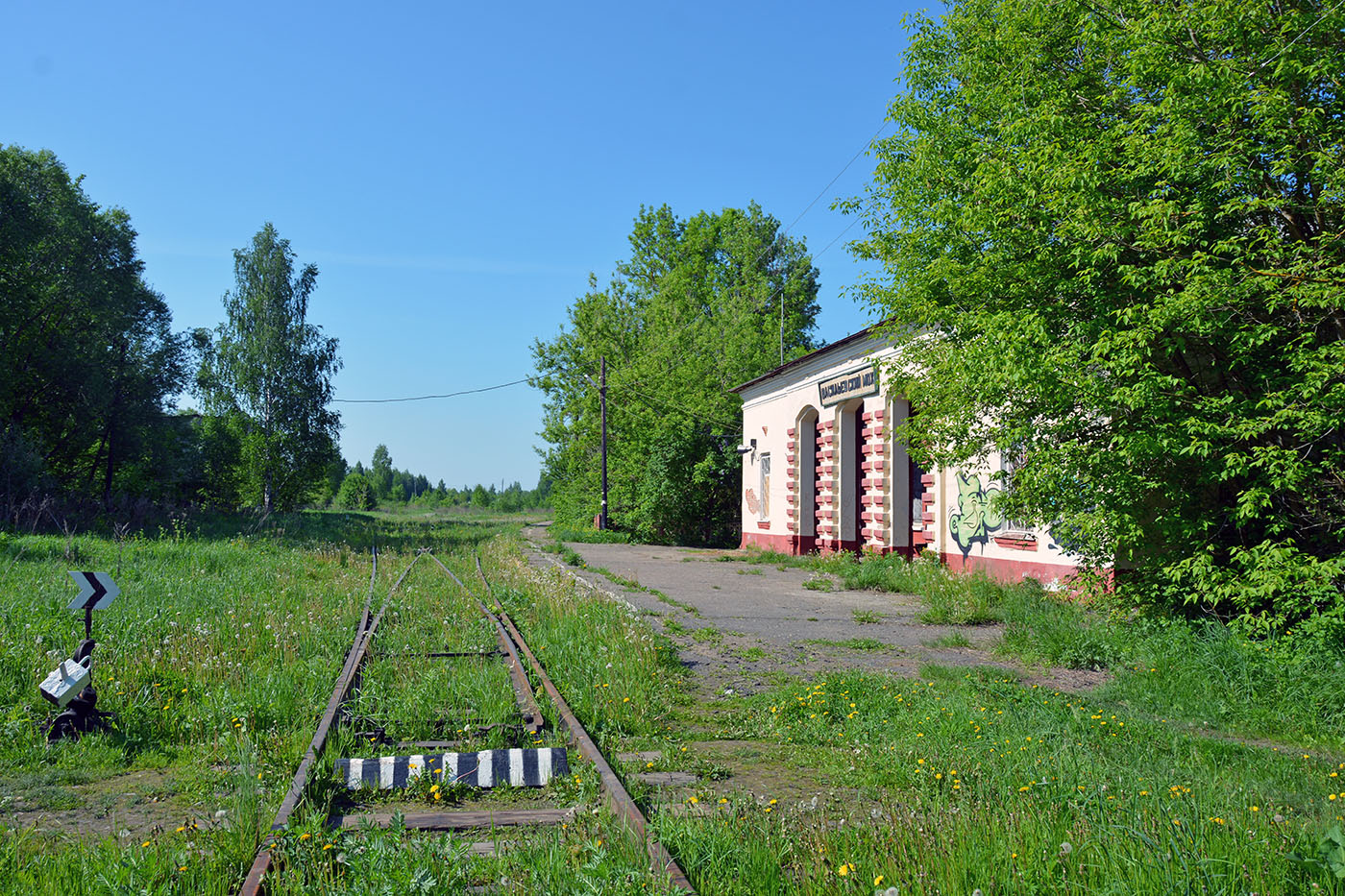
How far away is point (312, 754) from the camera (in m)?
5.15

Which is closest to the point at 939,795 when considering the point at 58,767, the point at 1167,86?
the point at 58,767

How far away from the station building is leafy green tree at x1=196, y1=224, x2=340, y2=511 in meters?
27.9

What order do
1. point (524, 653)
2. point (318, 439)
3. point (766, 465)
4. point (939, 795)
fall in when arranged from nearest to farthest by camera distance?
point (939, 795) → point (524, 653) → point (766, 465) → point (318, 439)

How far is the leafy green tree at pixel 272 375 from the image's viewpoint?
4453 cm

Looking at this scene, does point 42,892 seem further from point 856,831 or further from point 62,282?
point 62,282

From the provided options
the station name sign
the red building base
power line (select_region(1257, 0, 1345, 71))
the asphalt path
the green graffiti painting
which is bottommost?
the asphalt path

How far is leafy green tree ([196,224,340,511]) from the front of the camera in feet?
146

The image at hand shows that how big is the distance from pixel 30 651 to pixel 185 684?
1810mm

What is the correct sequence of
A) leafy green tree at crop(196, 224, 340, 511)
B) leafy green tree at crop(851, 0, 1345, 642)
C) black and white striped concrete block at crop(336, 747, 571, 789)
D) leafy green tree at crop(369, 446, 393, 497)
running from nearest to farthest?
black and white striped concrete block at crop(336, 747, 571, 789) < leafy green tree at crop(851, 0, 1345, 642) < leafy green tree at crop(196, 224, 340, 511) < leafy green tree at crop(369, 446, 393, 497)

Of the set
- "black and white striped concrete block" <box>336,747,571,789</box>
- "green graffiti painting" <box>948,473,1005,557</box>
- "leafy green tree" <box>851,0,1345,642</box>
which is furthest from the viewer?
"green graffiti painting" <box>948,473,1005,557</box>

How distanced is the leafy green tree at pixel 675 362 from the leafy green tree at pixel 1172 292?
762 inches

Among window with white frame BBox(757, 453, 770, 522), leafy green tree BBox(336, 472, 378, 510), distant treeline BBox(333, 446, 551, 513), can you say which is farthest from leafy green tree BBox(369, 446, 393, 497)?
window with white frame BBox(757, 453, 770, 522)

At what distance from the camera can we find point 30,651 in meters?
7.76

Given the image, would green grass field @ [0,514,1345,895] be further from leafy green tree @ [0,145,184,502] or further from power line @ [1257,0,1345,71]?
leafy green tree @ [0,145,184,502]
